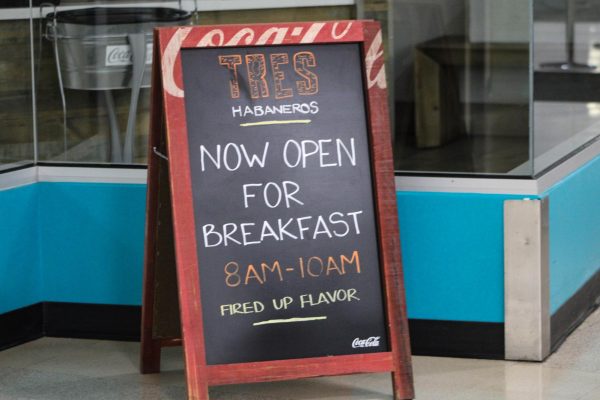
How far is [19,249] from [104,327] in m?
0.46

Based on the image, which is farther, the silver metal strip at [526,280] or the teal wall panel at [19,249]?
the teal wall panel at [19,249]

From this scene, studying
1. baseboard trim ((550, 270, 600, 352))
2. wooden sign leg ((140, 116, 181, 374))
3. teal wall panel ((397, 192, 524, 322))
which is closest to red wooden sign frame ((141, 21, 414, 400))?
wooden sign leg ((140, 116, 181, 374))

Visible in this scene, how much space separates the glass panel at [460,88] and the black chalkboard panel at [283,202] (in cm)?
62

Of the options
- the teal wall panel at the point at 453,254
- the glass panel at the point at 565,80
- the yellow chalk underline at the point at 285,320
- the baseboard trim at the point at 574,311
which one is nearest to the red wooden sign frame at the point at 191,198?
the yellow chalk underline at the point at 285,320

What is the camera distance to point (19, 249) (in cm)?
481

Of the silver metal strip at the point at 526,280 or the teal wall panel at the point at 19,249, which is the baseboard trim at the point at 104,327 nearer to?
the teal wall panel at the point at 19,249

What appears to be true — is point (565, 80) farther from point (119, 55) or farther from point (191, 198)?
point (191, 198)

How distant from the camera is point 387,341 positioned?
156 inches

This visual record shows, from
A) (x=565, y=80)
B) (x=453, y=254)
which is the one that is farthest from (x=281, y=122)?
(x=565, y=80)

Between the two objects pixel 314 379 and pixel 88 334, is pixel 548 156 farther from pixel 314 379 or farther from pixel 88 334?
pixel 88 334

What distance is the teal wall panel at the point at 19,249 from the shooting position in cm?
472

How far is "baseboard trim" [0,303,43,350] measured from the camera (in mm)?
4738

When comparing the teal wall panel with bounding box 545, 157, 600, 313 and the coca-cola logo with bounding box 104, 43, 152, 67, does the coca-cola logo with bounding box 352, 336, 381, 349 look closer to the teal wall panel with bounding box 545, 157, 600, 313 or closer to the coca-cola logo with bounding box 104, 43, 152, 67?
the teal wall panel with bounding box 545, 157, 600, 313

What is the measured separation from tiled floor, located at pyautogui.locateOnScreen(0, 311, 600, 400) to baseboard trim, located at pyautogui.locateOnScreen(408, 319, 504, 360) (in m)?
0.04
